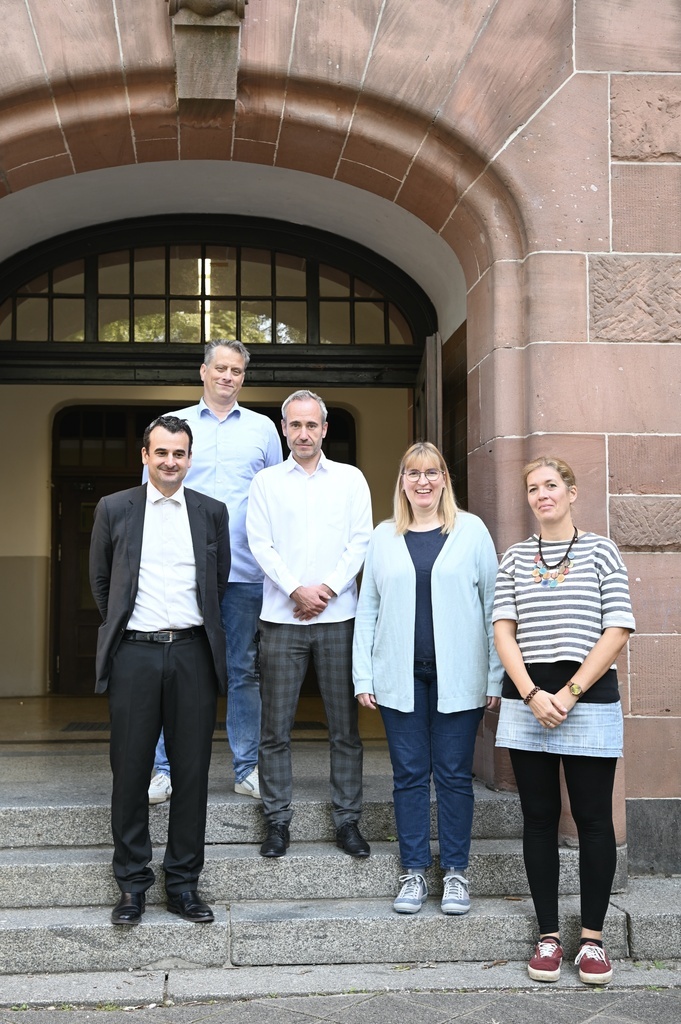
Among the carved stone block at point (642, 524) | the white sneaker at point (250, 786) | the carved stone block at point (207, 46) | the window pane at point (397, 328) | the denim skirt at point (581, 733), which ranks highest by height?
the carved stone block at point (207, 46)

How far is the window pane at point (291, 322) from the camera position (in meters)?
6.46

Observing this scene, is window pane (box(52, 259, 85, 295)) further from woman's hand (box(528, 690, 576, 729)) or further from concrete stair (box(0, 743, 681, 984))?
woman's hand (box(528, 690, 576, 729))

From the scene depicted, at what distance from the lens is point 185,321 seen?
648 centimetres

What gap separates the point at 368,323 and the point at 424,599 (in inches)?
112

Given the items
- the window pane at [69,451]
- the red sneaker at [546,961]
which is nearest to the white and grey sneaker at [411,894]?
the red sneaker at [546,961]

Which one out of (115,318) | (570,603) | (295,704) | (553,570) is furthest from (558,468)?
(115,318)

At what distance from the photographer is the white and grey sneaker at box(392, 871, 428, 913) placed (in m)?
3.93

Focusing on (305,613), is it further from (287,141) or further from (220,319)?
(220,319)

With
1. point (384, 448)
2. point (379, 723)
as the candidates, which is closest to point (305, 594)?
point (379, 723)

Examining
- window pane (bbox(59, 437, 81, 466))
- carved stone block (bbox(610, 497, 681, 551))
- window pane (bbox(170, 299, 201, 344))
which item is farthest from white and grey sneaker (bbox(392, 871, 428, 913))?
window pane (bbox(59, 437, 81, 466))

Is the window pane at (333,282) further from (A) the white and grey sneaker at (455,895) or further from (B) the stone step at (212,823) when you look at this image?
(A) the white and grey sneaker at (455,895)

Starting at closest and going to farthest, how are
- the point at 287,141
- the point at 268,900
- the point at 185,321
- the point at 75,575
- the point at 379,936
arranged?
the point at 379,936 < the point at 268,900 < the point at 287,141 < the point at 185,321 < the point at 75,575

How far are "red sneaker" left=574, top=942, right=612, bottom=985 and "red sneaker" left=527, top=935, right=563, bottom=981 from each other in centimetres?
8

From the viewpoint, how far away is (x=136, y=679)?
3785 mm
